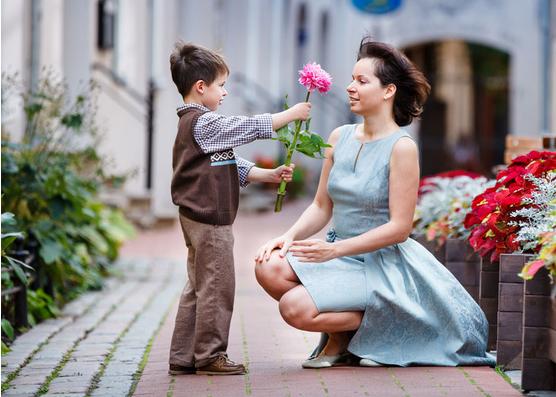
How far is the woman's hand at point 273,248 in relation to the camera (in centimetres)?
509

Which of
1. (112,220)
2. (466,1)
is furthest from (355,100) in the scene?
(466,1)

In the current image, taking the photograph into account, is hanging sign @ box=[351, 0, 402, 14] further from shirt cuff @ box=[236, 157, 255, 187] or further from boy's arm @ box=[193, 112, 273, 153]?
boy's arm @ box=[193, 112, 273, 153]

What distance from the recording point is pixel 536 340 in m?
4.47

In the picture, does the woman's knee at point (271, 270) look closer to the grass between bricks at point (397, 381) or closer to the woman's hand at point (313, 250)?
the woman's hand at point (313, 250)

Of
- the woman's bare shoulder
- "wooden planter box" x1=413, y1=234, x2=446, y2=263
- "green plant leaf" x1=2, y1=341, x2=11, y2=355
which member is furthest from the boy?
"wooden planter box" x1=413, y1=234, x2=446, y2=263

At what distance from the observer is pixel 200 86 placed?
16.3 ft

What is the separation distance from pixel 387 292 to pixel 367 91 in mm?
860

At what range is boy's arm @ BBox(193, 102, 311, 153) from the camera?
4836mm

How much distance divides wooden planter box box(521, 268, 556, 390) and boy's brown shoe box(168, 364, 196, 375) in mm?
1379

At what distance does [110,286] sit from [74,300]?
100 centimetres

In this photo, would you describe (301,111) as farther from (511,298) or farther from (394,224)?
(511,298)

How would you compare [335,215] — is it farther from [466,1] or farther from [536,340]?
[466,1]

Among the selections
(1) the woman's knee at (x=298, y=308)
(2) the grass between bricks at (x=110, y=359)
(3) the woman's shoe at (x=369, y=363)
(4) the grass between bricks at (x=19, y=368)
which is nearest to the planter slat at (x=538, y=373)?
(3) the woman's shoe at (x=369, y=363)

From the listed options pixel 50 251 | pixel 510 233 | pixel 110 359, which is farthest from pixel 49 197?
pixel 510 233
